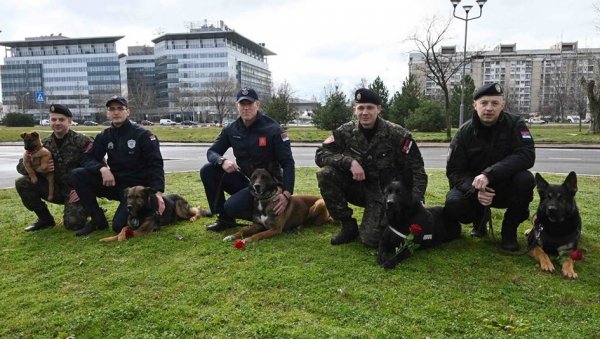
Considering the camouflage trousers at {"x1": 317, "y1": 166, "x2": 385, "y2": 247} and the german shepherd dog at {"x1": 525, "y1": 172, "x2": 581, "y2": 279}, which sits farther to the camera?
the camouflage trousers at {"x1": 317, "y1": 166, "x2": 385, "y2": 247}

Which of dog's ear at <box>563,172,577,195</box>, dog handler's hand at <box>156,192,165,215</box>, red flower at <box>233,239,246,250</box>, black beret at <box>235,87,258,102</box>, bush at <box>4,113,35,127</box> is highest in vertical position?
bush at <box>4,113,35,127</box>

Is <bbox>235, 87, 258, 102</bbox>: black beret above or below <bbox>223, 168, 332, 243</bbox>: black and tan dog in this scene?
above

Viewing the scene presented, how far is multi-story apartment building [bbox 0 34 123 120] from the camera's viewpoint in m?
128

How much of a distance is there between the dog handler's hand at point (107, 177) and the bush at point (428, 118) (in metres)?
28.8

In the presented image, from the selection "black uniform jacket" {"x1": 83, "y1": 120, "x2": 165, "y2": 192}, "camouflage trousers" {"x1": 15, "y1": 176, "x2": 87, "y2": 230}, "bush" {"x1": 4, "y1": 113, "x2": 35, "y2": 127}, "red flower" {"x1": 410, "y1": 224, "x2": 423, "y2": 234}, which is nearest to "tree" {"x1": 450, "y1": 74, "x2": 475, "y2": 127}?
"black uniform jacket" {"x1": 83, "y1": 120, "x2": 165, "y2": 192}

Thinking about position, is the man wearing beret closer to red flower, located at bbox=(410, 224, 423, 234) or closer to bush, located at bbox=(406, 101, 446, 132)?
red flower, located at bbox=(410, 224, 423, 234)

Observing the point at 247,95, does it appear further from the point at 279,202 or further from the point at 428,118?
the point at 428,118

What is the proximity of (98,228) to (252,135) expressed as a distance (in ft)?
8.25

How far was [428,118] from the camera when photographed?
3148 cm

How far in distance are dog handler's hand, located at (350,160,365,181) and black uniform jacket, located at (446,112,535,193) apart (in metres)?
1.01

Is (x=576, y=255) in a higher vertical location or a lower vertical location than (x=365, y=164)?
lower

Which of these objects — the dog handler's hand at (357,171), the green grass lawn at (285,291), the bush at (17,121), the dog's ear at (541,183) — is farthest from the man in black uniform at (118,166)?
the bush at (17,121)

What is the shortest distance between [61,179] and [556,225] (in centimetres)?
612

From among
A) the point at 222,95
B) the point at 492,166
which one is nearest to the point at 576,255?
the point at 492,166
